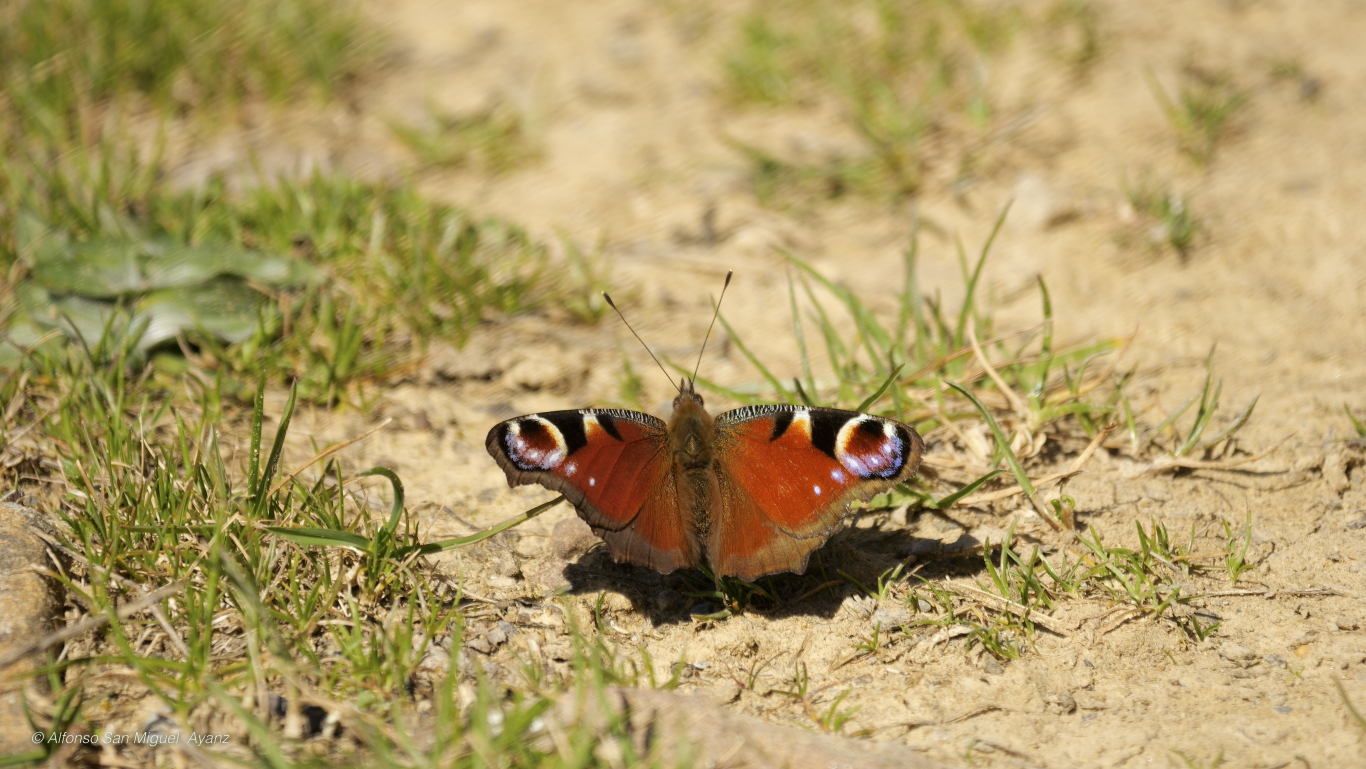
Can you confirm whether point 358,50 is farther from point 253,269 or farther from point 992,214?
point 992,214

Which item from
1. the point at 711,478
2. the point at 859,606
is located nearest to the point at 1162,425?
the point at 859,606

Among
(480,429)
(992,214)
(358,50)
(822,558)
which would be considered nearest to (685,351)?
(480,429)

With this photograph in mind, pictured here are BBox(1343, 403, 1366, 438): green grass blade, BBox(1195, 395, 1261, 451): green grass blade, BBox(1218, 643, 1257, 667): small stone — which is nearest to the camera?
BBox(1218, 643, 1257, 667): small stone

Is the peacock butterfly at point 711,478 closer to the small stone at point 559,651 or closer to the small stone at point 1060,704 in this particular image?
the small stone at point 559,651

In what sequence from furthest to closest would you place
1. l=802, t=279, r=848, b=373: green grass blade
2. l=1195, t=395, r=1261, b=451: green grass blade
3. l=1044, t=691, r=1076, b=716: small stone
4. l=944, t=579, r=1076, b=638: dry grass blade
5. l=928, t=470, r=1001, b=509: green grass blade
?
l=802, t=279, r=848, b=373: green grass blade → l=1195, t=395, r=1261, b=451: green grass blade → l=928, t=470, r=1001, b=509: green grass blade → l=944, t=579, r=1076, b=638: dry grass blade → l=1044, t=691, r=1076, b=716: small stone

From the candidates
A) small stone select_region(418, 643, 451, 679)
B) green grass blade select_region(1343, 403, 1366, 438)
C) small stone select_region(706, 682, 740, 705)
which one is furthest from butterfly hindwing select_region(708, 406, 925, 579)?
green grass blade select_region(1343, 403, 1366, 438)

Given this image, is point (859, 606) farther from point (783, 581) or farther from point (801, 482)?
point (801, 482)

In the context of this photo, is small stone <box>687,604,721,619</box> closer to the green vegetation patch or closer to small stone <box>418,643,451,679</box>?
small stone <box>418,643,451,679</box>
